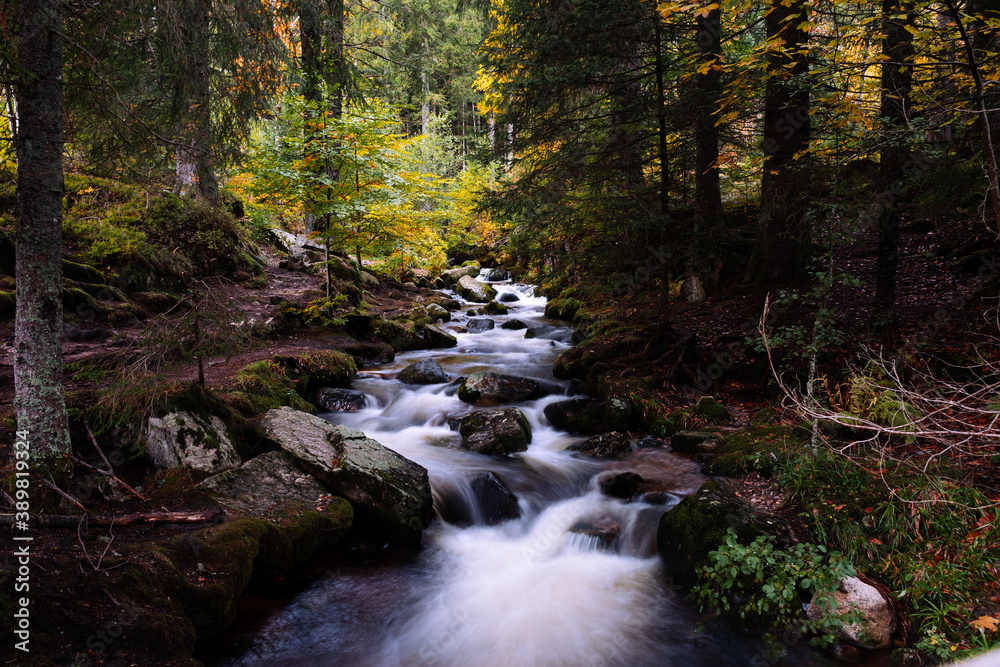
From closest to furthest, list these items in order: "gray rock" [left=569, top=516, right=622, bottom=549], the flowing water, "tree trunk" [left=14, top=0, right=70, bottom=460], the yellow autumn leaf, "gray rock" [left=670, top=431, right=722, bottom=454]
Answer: the yellow autumn leaf
"tree trunk" [left=14, top=0, right=70, bottom=460]
the flowing water
"gray rock" [left=569, top=516, right=622, bottom=549]
"gray rock" [left=670, top=431, right=722, bottom=454]

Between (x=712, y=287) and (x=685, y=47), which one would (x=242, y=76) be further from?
(x=712, y=287)

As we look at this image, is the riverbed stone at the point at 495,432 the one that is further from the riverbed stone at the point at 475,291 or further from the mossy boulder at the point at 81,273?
the riverbed stone at the point at 475,291

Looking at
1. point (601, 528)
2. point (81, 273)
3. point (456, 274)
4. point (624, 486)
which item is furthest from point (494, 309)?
point (601, 528)

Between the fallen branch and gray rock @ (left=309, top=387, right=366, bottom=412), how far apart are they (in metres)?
4.12

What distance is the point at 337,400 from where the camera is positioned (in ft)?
27.6

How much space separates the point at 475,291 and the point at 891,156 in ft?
49.6

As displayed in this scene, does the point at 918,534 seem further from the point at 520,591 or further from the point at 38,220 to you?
the point at 38,220

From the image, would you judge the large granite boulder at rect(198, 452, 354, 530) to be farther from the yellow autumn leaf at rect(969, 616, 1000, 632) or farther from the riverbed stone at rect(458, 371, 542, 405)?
the yellow autumn leaf at rect(969, 616, 1000, 632)

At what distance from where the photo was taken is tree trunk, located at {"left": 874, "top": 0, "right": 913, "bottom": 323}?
17.0ft

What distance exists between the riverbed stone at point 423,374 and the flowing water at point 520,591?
6.56 ft

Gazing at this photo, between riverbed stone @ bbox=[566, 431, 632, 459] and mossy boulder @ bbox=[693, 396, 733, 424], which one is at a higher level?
mossy boulder @ bbox=[693, 396, 733, 424]

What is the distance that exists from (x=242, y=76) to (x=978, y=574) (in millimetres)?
8918

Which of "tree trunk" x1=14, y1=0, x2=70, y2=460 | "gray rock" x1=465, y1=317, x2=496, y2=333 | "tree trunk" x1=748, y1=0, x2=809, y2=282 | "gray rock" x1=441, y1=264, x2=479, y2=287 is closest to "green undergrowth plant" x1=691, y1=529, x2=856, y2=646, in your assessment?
"tree trunk" x1=748, y1=0, x2=809, y2=282

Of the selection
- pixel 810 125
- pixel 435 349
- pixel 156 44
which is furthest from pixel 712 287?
pixel 156 44
